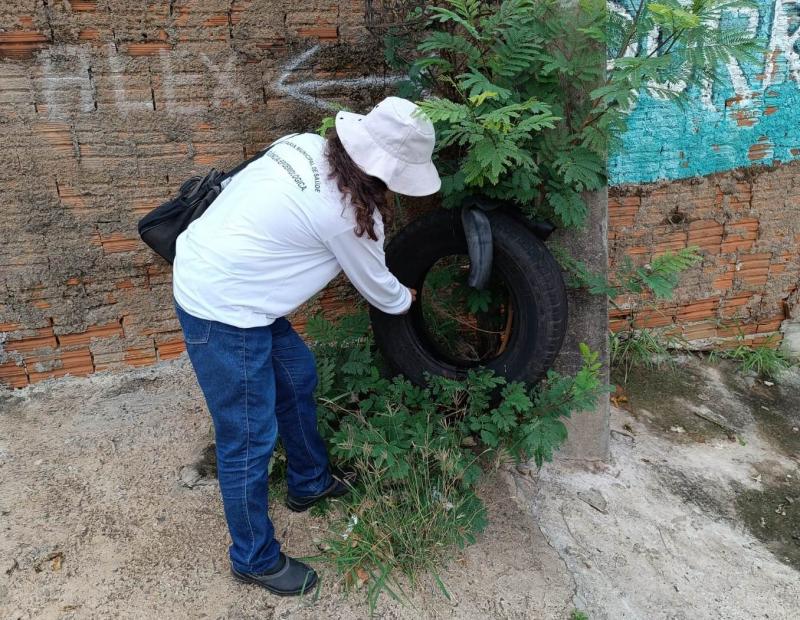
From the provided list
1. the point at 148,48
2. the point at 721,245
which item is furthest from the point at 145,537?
the point at 721,245

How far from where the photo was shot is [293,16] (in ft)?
9.70

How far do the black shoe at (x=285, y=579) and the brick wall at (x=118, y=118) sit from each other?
1.52 metres

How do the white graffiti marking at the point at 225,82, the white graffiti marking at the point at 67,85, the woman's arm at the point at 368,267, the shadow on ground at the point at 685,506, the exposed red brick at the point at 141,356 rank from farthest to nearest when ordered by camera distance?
1. the exposed red brick at the point at 141,356
2. the white graffiti marking at the point at 225,82
3. the white graffiti marking at the point at 67,85
4. the shadow on ground at the point at 685,506
5. the woman's arm at the point at 368,267

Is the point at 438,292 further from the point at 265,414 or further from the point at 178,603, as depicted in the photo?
the point at 178,603

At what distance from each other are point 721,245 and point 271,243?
125 inches

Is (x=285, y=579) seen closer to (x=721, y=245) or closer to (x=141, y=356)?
(x=141, y=356)

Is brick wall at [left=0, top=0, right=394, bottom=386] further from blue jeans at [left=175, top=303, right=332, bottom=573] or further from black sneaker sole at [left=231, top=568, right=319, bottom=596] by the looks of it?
black sneaker sole at [left=231, top=568, right=319, bottom=596]

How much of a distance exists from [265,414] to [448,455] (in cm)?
79

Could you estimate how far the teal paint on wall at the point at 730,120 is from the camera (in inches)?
144

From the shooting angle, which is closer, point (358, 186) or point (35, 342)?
point (358, 186)

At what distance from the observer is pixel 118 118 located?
2908 mm

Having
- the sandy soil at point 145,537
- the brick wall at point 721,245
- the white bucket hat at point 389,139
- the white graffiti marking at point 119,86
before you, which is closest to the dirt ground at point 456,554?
the sandy soil at point 145,537

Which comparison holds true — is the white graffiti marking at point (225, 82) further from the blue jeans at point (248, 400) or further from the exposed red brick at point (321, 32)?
the blue jeans at point (248, 400)

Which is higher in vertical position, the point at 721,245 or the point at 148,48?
the point at 148,48
